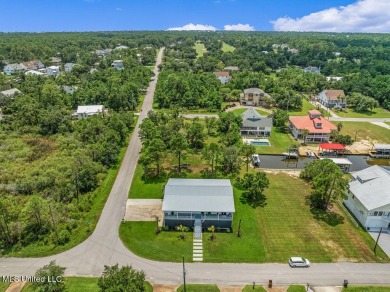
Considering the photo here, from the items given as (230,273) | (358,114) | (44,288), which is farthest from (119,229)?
(358,114)

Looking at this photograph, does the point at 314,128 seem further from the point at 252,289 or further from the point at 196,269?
the point at 196,269

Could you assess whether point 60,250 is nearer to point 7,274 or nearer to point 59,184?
point 7,274

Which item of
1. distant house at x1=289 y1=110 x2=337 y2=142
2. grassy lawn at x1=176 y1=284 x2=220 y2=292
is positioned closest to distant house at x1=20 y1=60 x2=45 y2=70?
distant house at x1=289 y1=110 x2=337 y2=142

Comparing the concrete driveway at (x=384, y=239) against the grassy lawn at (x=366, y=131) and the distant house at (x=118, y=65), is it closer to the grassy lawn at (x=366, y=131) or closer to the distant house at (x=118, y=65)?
the grassy lawn at (x=366, y=131)

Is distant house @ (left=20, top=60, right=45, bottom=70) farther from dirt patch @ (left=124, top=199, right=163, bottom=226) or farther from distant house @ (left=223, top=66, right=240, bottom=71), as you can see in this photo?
dirt patch @ (left=124, top=199, right=163, bottom=226)

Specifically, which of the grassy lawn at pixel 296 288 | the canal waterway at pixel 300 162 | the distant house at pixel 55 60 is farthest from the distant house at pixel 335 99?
the distant house at pixel 55 60

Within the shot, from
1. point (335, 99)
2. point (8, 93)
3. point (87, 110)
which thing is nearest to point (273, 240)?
point (87, 110)
